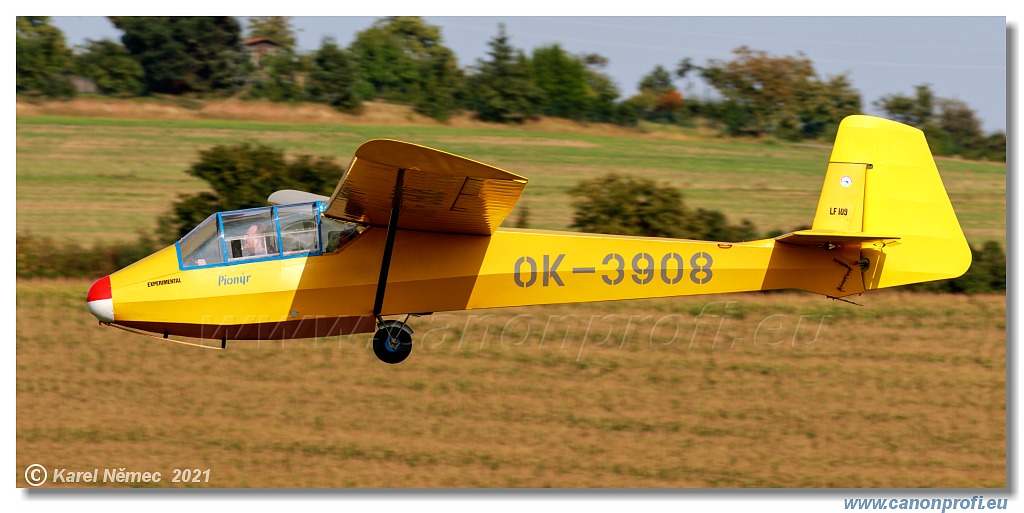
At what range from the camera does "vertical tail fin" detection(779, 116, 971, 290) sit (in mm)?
10797

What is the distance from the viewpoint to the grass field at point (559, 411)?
12.5m

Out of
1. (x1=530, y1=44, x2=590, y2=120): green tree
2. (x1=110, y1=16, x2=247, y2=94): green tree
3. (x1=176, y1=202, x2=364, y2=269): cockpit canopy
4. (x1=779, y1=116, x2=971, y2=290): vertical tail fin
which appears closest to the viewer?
(x1=176, y1=202, x2=364, y2=269): cockpit canopy

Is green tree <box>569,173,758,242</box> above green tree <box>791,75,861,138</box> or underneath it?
underneath

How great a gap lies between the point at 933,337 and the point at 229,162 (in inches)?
503

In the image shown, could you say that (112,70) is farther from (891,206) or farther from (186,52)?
(891,206)

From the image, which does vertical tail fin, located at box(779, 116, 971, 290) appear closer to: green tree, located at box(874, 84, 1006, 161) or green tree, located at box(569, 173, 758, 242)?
green tree, located at box(569, 173, 758, 242)

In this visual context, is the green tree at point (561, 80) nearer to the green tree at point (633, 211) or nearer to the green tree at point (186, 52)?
the green tree at point (186, 52)

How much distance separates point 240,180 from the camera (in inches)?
744

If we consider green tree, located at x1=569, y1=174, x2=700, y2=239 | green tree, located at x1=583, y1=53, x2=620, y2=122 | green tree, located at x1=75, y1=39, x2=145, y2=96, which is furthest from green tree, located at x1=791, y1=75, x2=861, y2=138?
green tree, located at x1=75, y1=39, x2=145, y2=96

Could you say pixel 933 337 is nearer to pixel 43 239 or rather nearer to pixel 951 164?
pixel 951 164

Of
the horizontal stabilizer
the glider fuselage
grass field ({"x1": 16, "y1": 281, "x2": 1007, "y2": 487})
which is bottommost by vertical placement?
grass field ({"x1": 16, "y1": 281, "x2": 1007, "y2": 487})

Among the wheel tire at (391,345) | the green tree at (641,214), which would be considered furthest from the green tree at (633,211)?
the wheel tire at (391,345)

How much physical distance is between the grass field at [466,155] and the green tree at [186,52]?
233 cm

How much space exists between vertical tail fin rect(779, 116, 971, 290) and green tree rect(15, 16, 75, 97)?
2300 centimetres
